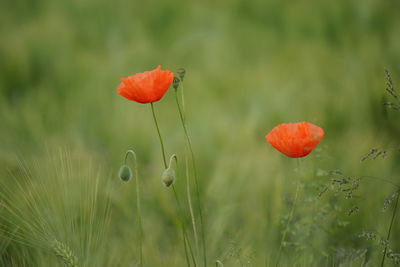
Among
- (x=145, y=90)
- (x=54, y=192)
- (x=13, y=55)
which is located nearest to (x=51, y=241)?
(x=54, y=192)

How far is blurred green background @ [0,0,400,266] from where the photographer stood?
29.7 inches

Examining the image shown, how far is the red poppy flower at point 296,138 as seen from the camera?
21.6 inches

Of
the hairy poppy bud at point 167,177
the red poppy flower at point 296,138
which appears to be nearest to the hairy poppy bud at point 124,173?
the hairy poppy bud at point 167,177

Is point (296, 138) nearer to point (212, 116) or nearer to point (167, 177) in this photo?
point (167, 177)

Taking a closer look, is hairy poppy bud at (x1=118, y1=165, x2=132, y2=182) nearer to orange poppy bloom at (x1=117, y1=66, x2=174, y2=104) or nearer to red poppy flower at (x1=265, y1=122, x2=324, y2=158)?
orange poppy bloom at (x1=117, y1=66, x2=174, y2=104)

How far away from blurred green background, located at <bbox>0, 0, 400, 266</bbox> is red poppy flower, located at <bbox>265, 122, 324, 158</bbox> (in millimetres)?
184

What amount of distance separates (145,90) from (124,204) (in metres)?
0.40

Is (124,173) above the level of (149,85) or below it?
below

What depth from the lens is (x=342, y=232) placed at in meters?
0.83

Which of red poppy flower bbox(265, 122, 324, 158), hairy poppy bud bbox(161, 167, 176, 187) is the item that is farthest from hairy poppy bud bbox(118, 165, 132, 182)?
red poppy flower bbox(265, 122, 324, 158)

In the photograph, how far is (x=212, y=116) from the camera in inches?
47.1

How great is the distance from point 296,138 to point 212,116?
2.14ft

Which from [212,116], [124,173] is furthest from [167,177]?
[212,116]

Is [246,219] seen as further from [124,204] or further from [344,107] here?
[344,107]
